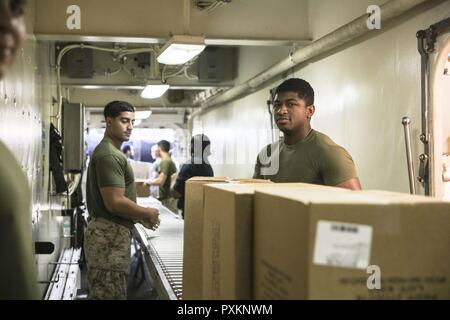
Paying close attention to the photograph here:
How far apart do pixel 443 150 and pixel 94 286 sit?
2087 millimetres

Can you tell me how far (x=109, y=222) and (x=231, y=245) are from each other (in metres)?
2.02

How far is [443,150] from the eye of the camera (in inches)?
108

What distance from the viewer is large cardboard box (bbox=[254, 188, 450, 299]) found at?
948 millimetres

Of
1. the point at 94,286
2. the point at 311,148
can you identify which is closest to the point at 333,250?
the point at 311,148

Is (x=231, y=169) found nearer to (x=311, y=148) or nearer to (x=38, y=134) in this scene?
(x=38, y=134)

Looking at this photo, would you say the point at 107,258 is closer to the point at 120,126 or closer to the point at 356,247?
the point at 120,126

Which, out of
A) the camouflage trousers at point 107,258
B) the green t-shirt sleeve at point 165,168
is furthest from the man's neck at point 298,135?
the green t-shirt sleeve at point 165,168

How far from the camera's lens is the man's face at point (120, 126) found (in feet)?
10.9

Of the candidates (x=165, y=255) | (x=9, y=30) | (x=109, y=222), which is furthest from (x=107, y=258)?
(x=9, y=30)

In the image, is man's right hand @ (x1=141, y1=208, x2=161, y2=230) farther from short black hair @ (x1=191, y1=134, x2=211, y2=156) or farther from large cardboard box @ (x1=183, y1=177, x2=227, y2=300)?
short black hair @ (x1=191, y1=134, x2=211, y2=156)

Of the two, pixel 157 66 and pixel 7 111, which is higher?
pixel 157 66

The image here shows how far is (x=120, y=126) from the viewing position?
3.34 meters

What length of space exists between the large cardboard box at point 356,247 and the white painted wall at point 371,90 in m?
1.85

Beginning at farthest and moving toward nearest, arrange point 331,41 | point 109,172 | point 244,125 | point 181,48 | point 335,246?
point 244,125 < point 331,41 < point 181,48 < point 109,172 < point 335,246
